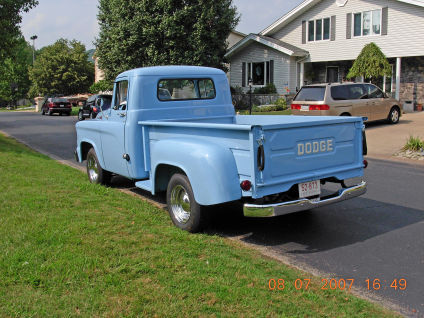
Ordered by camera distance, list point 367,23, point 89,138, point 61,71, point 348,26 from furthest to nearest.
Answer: point 61,71 < point 348,26 < point 367,23 < point 89,138

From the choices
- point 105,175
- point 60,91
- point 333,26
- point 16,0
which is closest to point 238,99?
point 333,26

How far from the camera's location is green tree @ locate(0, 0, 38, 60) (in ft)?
48.7

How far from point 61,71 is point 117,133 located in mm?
53401

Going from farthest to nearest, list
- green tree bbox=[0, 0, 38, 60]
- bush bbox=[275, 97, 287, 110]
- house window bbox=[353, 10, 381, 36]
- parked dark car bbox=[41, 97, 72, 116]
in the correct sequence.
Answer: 1. parked dark car bbox=[41, 97, 72, 116]
2. bush bbox=[275, 97, 287, 110]
3. house window bbox=[353, 10, 381, 36]
4. green tree bbox=[0, 0, 38, 60]

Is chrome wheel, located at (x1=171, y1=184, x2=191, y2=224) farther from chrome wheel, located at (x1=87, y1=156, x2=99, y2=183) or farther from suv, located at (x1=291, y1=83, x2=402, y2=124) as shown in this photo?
suv, located at (x1=291, y1=83, x2=402, y2=124)

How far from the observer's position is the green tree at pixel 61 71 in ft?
184

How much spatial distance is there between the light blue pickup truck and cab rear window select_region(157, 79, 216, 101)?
15 mm

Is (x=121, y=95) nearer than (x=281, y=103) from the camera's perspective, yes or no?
Yes

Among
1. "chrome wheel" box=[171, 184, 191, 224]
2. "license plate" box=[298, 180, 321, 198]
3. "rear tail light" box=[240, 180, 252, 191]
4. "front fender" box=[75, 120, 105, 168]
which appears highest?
"front fender" box=[75, 120, 105, 168]

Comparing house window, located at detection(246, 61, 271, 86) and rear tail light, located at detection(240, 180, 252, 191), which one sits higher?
house window, located at detection(246, 61, 271, 86)

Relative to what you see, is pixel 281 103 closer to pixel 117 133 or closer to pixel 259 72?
pixel 259 72

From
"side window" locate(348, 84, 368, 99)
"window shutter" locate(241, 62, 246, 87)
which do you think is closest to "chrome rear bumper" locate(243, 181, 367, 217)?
"side window" locate(348, 84, 368, 99)

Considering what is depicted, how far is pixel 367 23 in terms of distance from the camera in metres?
24.8

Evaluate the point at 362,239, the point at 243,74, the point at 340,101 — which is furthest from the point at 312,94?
the point at 243,74
